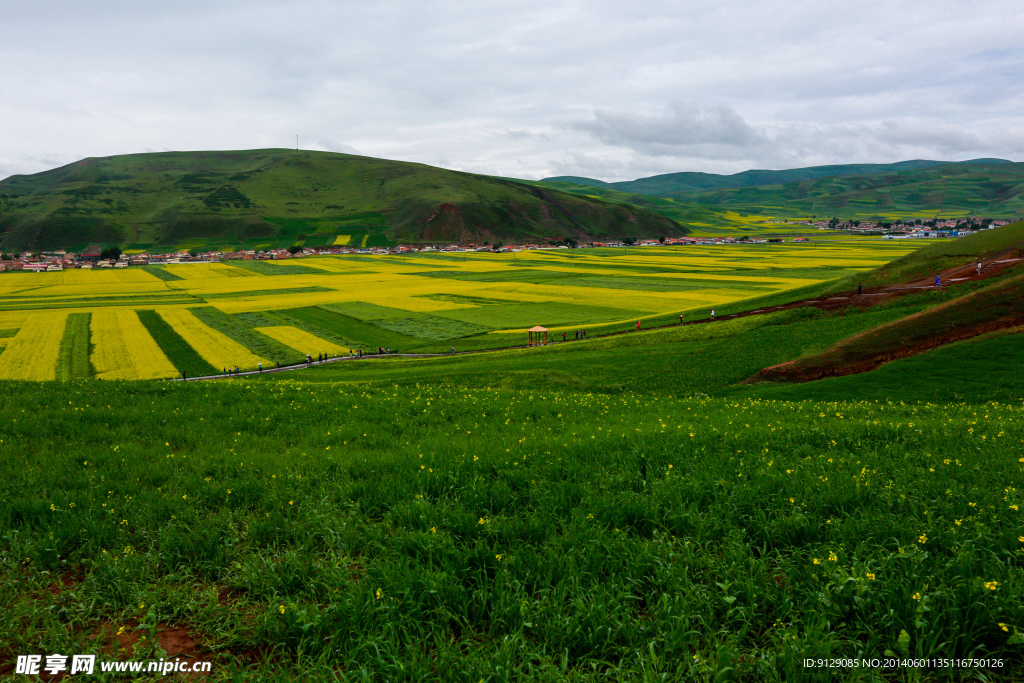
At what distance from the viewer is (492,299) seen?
3917 inches

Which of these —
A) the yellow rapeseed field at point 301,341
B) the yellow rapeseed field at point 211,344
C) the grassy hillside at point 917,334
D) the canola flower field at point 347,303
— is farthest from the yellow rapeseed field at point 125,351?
the grassy hillside at point 917,334

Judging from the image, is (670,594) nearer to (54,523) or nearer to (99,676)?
(99,676)

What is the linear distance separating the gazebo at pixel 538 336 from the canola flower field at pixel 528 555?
49.5 metres

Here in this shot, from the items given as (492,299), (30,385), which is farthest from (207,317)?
(30,385)

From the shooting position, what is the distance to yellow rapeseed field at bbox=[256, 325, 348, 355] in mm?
64062

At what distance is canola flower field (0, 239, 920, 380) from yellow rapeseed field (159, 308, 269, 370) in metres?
0.26

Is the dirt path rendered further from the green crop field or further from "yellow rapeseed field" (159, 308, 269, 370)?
the green crop field

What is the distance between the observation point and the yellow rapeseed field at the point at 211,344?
193 feet

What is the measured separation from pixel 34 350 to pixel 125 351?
9.98 m

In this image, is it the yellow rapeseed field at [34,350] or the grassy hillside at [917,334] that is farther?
the yellow rapeseed field at [34,350]

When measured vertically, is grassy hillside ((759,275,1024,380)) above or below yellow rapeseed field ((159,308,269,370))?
above

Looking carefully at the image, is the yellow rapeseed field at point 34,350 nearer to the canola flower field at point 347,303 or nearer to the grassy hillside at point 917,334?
the canola flower field at point 347,303

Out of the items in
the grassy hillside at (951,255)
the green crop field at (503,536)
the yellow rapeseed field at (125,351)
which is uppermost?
the grassy hillside at (951,255)

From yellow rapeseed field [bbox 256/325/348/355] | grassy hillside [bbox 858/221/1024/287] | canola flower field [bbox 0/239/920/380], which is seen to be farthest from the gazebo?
Answer: grassy hillside [bbox 858/221/1024/287]
